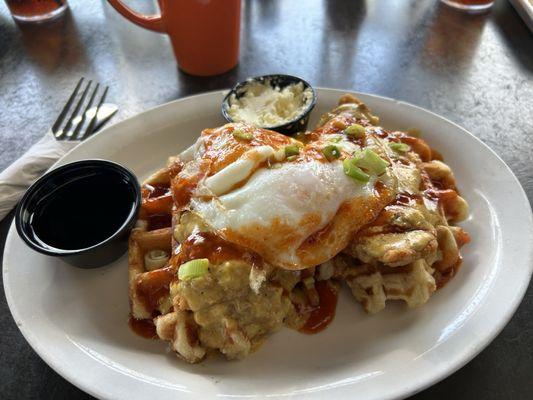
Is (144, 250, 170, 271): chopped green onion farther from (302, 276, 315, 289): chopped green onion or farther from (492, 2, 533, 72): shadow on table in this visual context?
(492, 2, 533, 72): shadow on table

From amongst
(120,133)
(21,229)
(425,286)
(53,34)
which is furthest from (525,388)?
(53,34)

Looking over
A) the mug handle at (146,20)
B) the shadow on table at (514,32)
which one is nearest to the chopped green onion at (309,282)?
the mug handle at (146,20)

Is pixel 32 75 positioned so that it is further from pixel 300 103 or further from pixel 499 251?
pixel 499 251

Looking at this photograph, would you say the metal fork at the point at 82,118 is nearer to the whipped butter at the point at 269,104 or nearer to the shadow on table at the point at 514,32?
the whipped butter at the point at 269,104

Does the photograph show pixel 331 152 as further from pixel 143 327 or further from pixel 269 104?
Answer: pixel 143 327

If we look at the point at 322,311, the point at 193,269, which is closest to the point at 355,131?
the point at 322,311
